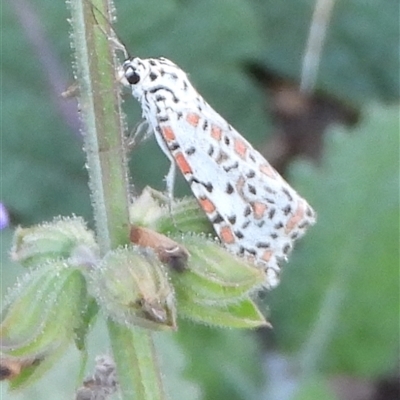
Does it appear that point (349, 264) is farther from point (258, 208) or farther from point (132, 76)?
point (132, 76)

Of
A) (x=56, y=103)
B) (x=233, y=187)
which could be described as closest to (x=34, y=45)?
(x=56, y=103)

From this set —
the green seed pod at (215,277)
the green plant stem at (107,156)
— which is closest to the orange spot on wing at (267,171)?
the green seed pod at (215,277)

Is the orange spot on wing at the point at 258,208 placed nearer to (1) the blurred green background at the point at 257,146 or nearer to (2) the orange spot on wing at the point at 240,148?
(2) the orange spot on wing at the point at 240,148

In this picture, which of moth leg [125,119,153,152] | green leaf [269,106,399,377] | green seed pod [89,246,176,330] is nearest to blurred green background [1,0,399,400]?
green leaf [269,106,399,377]

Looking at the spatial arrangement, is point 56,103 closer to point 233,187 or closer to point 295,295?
point 295,295

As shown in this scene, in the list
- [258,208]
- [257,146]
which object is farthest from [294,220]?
[257,146]

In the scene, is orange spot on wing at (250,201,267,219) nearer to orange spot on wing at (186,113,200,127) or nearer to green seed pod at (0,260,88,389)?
orange spot on wing at (186,113,200,127)
